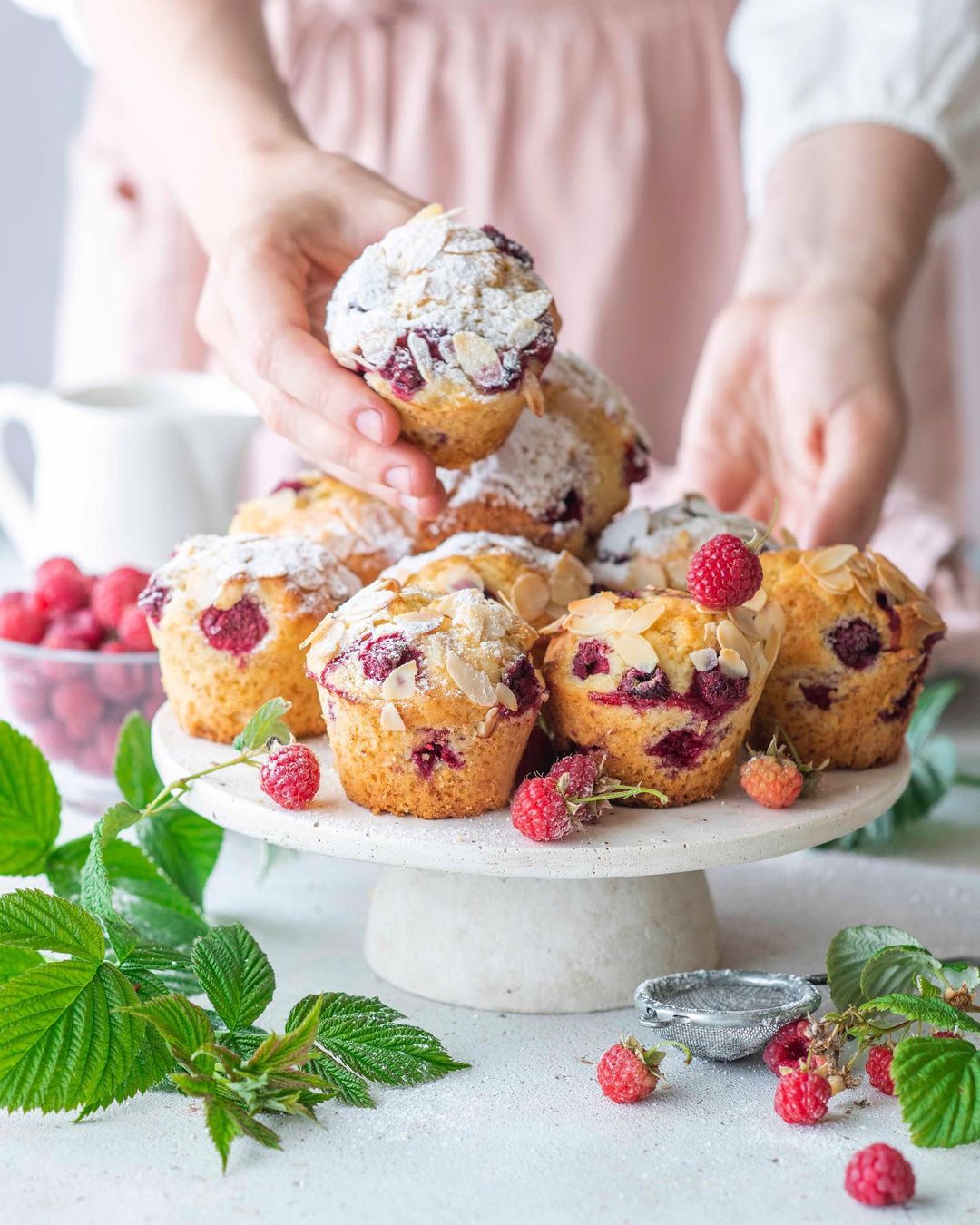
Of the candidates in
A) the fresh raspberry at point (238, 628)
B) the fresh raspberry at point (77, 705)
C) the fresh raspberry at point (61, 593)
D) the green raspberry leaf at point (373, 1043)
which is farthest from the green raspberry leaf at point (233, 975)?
the fresh raspberry at point (61, 593)

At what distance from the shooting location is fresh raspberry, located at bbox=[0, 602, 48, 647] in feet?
5.54

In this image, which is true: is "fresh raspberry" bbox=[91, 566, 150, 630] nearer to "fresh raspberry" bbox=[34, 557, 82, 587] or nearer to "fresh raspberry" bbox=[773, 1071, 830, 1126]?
"fresh raspberry" bbox=[34, 557, 82, 587]

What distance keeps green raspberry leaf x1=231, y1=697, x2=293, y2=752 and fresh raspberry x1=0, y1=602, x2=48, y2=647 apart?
1.93ft

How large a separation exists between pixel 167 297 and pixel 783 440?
1.16 metres

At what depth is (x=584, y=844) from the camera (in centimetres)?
110

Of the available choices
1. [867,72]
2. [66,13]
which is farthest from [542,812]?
[66,13]

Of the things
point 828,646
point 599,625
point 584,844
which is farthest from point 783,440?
→ point 584,844

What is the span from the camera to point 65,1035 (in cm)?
105

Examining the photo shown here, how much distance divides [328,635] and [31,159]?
249 cm

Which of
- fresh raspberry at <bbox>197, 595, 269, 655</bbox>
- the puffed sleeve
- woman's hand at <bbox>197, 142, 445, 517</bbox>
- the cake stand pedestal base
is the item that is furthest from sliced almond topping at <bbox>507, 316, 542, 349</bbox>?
the puffed sleeve

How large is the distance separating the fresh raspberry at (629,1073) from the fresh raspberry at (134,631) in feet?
2.53

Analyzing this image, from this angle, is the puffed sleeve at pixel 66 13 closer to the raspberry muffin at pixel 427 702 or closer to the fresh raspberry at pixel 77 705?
the fresh raspberry at pixel 77 705

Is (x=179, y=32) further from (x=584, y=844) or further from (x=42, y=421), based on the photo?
(x=584, y=844)

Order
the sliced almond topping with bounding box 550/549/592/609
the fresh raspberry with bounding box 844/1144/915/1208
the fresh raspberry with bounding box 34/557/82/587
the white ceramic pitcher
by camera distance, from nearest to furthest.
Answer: the fresh raspberry with bounding box 844/1144/915/1208
the sliced almond topping with bounding box 550/549/592/609
the fresh raspberry with bounding box 34/557/82/587
the white ceramic pitcher
